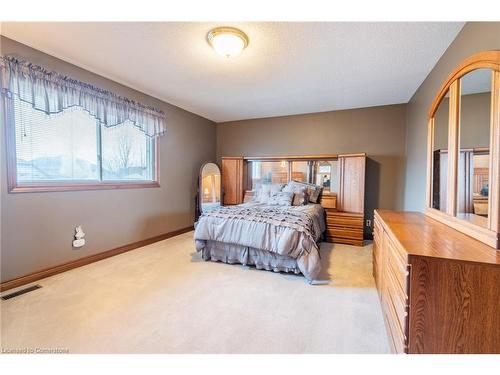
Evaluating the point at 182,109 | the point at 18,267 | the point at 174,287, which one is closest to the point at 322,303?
the point at 174,287

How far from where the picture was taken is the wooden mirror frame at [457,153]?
51.8 inches

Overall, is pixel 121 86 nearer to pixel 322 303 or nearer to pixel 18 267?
pixel 18 267

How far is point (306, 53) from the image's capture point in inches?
96.2

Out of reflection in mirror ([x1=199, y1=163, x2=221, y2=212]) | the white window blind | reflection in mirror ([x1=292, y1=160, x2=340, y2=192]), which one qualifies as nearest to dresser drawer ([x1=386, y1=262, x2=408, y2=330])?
reflection in mirror ([x1=292, y1=160, x2=340, y2=192])

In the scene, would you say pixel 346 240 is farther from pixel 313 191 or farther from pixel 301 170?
pixel 301 170

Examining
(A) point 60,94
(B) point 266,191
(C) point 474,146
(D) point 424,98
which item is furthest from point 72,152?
(D) point 424,98

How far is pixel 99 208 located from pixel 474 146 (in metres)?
3.96

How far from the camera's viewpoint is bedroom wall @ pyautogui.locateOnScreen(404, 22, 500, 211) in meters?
1.63

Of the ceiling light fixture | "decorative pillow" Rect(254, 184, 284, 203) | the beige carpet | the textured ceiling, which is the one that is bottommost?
the beige carpet

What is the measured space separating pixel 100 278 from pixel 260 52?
3.02 m

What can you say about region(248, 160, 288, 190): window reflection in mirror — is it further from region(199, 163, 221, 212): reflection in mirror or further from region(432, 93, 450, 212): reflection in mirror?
region(432, 93, 450, 212): reflection in mirror

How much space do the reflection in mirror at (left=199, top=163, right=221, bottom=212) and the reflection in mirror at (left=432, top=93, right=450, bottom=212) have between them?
3.77 meters

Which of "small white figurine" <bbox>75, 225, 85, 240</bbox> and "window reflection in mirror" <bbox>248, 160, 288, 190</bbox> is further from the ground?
"window reflection in mirror" <bbox>248, 160, 288, 190</bbox>

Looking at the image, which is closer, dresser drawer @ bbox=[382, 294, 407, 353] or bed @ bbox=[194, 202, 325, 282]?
dresser drawer @ bbox=[382, 294, 407, 353]
